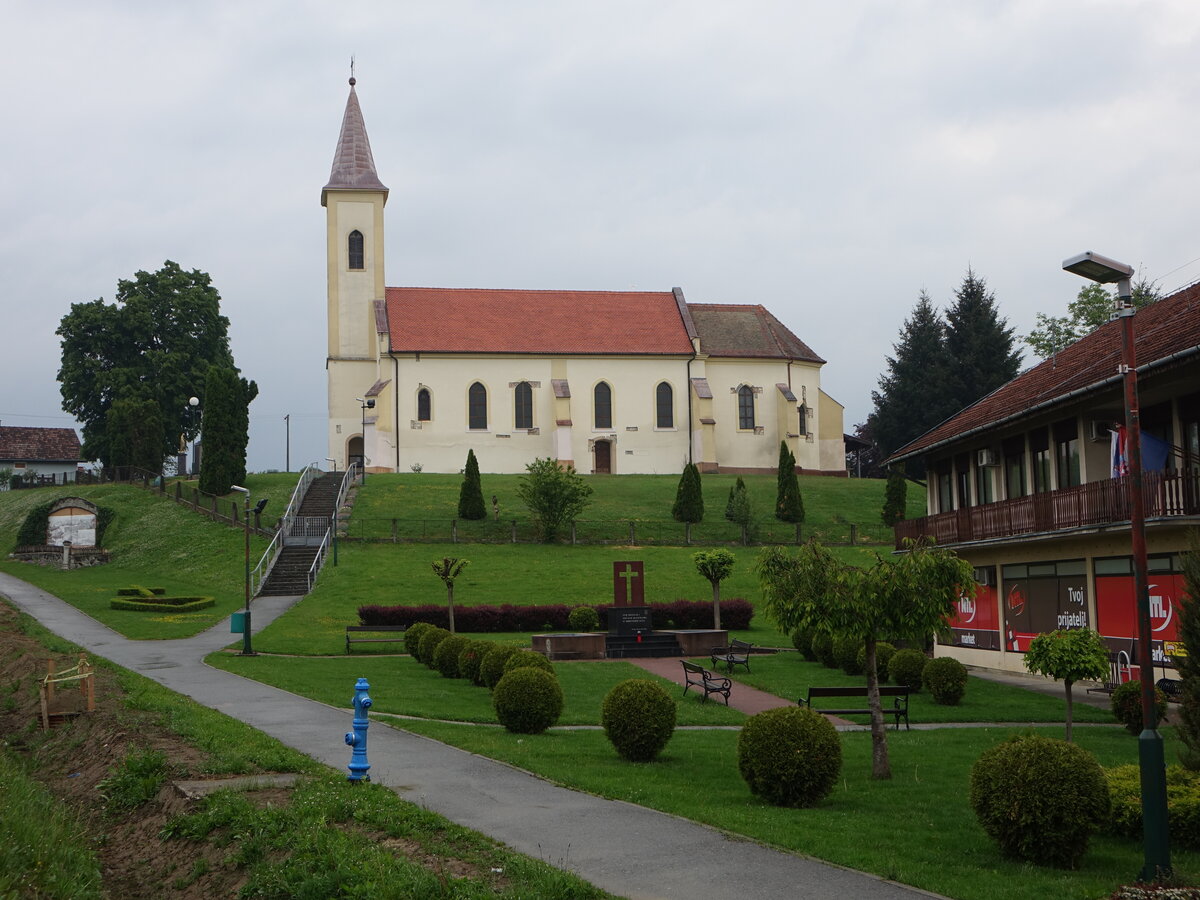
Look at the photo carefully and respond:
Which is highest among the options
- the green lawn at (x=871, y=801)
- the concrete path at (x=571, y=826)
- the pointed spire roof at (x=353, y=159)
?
the pointed spire roof at (x=353, y=159)

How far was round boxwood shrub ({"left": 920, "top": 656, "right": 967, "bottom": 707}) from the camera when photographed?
21.3 metres

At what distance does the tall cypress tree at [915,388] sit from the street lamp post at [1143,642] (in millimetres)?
69436

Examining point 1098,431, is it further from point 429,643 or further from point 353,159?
point 353,159

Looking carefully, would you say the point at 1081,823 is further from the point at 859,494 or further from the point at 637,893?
the point at 859,494

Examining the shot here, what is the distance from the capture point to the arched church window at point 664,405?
224 ft

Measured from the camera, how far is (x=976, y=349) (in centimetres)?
7769

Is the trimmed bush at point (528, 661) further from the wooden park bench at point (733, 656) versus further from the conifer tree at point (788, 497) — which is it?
the conifer tree at point (788, 497)

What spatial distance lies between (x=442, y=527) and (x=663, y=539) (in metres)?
9.31

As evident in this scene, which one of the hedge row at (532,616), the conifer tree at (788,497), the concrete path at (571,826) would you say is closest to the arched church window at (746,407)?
the conifer tree at (788,497)

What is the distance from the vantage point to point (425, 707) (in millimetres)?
19812

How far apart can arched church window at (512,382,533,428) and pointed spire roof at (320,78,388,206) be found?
1462 centimetres

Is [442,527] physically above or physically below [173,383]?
below

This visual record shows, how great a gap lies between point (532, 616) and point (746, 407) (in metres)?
38.2

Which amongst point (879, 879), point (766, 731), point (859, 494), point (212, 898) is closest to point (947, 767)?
point (766, 731)
